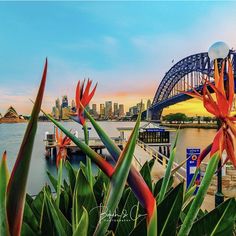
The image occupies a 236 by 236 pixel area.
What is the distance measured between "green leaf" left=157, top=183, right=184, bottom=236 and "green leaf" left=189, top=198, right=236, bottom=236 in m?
0.16

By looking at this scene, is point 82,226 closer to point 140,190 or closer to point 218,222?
point 140,190

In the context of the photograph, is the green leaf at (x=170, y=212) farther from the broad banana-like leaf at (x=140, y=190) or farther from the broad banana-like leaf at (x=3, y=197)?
the broad banana-like leaf at (x=3, y=197)

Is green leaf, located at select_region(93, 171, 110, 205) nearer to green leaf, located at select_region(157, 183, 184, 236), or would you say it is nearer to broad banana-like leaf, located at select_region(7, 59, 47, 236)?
green leaf, located at select_region(157, 183, 184, 236)

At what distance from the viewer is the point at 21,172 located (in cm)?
41

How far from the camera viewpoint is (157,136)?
61.6 feet

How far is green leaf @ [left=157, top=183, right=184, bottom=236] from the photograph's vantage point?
2.66ft

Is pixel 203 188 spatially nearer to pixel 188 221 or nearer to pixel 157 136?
pixel 188 221

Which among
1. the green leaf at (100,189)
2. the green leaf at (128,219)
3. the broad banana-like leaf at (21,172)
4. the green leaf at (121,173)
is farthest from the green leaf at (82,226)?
the green leaf at (100,189)

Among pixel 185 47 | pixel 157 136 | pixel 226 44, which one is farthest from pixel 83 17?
pixel 157 136

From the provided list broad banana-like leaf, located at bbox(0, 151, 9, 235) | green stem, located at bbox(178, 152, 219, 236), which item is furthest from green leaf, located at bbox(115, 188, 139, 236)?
broad banana-like leaf, located at bbox(0, 151, 9, 235)

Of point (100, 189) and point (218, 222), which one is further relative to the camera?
point (100, 189)

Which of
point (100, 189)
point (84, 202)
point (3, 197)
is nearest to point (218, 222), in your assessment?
point (84, 202)

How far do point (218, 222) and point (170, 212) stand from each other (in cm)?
24

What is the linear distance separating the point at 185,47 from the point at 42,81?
11018 millimetres
